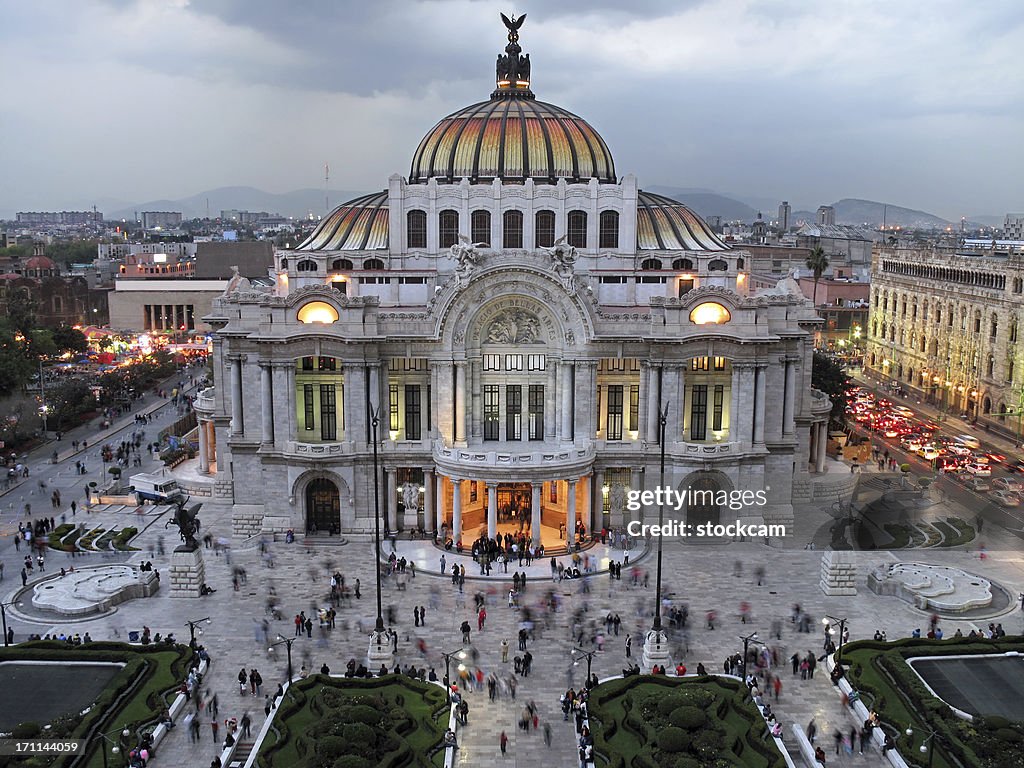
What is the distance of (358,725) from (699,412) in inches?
1448

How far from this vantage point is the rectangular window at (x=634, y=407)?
6719 cm

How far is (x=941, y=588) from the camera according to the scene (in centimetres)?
5547

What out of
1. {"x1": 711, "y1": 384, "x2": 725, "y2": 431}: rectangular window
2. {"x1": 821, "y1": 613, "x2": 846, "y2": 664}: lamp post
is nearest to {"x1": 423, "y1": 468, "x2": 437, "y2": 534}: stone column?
{"x1": 711, "y1": 384, "x2": 725, "y2": 431}: rectangular window

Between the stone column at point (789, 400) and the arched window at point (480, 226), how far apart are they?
24.9m

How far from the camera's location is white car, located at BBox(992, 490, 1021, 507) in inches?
2899

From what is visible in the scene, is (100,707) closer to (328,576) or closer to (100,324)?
(328,576)

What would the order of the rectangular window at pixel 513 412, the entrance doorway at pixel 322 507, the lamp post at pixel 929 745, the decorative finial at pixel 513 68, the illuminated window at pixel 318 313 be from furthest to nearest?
the decorative finial at pixel 513 68, the rectangular window at pixel 513 412, the entrance doorway at pixel 322 507, the illuminated window at pixel 318 313, the lamp post at pixel 929 745

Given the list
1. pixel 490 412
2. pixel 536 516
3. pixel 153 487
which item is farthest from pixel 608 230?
pixel 153 487

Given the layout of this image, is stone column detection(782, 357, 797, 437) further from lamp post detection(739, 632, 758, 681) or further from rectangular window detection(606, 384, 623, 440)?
lamp post detection(739, 632, 758, 681)

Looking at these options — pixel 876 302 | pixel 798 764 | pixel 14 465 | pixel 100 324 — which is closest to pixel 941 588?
pixel 798 764

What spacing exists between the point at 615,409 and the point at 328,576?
22.4 metres

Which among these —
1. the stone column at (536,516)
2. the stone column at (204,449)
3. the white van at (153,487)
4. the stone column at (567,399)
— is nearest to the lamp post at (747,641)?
the stone column at (536,516)

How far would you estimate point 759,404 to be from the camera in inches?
2591

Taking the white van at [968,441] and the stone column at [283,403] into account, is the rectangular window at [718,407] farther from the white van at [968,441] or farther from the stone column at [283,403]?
the white van at [968,441]
